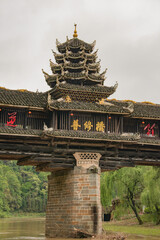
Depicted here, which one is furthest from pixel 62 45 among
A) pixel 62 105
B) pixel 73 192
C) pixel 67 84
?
pixel 73 192

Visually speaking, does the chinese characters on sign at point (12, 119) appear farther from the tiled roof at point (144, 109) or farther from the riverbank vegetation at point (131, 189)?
the riverbank vegetation at point (131, 189)

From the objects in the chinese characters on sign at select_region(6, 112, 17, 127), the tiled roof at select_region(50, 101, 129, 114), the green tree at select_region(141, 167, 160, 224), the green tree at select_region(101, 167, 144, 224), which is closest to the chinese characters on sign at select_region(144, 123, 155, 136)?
the tiled roof at select_region(50, 101, 129, 114)

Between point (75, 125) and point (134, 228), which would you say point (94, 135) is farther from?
point (134, 228)

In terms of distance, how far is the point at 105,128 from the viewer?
69.5ft

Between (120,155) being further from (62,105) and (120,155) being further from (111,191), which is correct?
(111,191)

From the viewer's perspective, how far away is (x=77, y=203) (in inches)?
753

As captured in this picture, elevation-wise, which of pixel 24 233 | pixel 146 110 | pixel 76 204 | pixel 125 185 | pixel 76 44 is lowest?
pixel 24 233

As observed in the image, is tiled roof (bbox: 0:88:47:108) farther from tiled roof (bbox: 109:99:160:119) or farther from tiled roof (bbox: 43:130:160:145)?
tiled roof (bbox: 109:99:160:119)

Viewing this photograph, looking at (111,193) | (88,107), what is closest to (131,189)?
(111,193)

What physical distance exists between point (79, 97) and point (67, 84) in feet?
3.56

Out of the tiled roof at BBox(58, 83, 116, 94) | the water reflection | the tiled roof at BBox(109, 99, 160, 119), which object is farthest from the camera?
the water reflection

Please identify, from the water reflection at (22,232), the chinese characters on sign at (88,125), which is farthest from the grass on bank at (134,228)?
the chinese characters on sign at (88,125)

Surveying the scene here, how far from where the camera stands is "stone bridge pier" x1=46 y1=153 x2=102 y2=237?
61.8 feet

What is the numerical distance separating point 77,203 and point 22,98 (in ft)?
22.2
